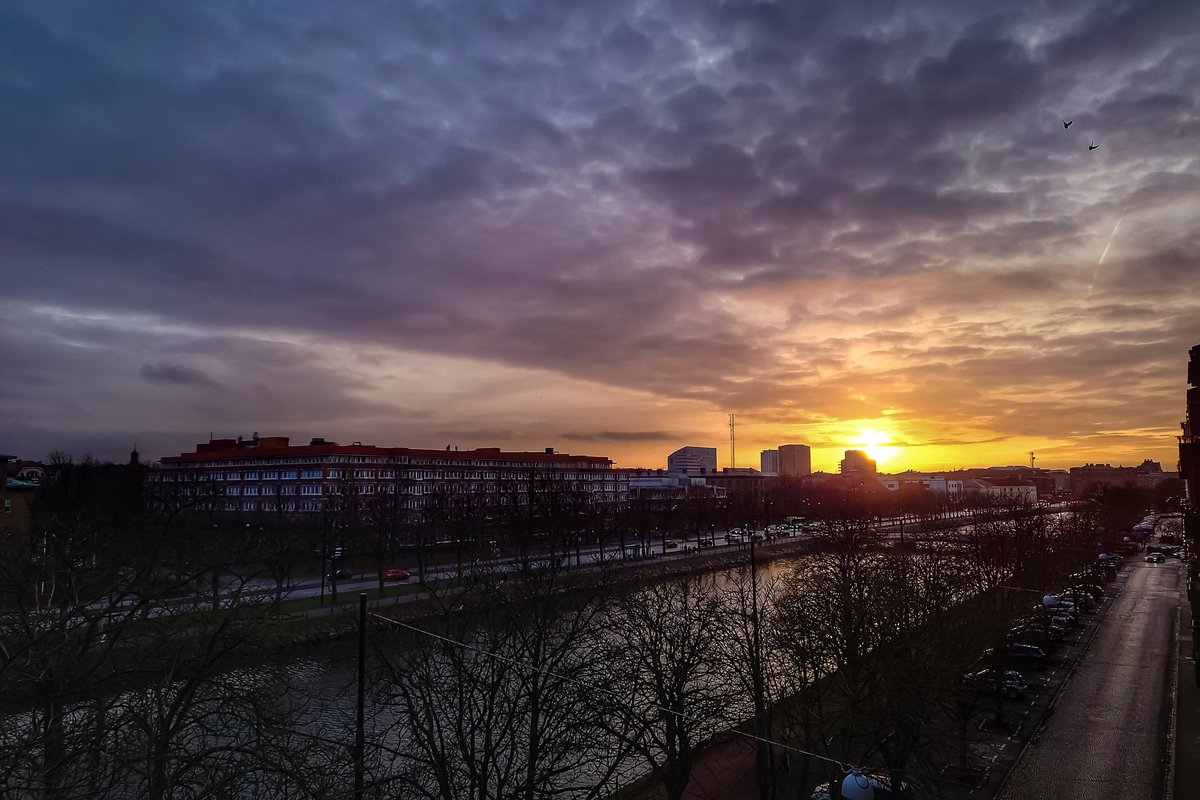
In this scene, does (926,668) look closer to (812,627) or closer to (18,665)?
(812,627)

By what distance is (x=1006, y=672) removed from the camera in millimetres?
17688

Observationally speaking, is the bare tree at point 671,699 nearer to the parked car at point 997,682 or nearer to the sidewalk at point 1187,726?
the parked car at point 997,682

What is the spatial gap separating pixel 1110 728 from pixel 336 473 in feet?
190

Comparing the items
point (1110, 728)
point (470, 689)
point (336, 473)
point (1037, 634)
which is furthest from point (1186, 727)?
point (336, 473)

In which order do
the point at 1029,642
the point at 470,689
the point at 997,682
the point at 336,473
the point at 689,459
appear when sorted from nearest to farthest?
1. the point at 470,689
2. the point at 997,682
3. the point at 1029,642
4. the point at 336,473
5. the point at 689,459

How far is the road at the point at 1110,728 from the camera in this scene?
12016 mm

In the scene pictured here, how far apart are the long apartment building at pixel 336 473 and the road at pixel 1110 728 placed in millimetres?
40340

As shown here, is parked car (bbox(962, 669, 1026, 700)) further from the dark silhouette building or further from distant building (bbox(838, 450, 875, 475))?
distant building (bbox(838, 450, 875, 475))

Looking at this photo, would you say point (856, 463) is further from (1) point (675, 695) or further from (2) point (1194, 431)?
(1) point (675, 695)

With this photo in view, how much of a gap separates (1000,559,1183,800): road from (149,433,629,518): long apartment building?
40340 millimetres

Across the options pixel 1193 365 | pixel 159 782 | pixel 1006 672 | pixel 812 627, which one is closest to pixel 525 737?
pixel 812 627

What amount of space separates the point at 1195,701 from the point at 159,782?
66.7 ft

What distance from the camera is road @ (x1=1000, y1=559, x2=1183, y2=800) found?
12016 mm

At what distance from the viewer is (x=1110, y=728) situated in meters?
14.8
